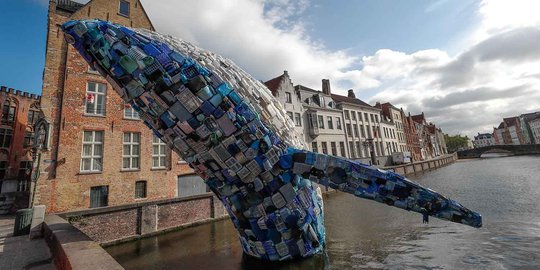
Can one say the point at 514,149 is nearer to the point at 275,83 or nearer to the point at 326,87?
the point at 326,87

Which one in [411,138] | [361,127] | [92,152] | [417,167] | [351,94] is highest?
[351,94]

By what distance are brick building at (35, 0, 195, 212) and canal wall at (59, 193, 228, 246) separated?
3217mm

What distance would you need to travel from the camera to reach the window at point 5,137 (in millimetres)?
27639

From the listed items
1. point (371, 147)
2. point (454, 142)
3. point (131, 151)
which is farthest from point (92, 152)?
point (454, 142)

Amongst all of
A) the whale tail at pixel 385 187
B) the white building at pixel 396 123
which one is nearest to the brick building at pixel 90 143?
the whale tail at pixel 385 187

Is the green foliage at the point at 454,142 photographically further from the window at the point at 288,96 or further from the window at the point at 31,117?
the window at the point at 31,117

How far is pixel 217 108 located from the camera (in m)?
4.45

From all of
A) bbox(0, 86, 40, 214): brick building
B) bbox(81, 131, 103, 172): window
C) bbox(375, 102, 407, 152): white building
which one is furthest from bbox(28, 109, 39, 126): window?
bbox(375, 102, 407, 152): white building

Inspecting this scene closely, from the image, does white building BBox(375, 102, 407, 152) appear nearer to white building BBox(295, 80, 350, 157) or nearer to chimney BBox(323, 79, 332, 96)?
white building BBox(295, 80, 350, 157)

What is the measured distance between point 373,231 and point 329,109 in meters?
27.3

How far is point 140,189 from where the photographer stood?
16.4m

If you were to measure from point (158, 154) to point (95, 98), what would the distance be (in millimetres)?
5203

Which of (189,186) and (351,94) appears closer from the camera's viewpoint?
(189,186)

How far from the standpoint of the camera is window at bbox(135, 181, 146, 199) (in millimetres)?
16188
